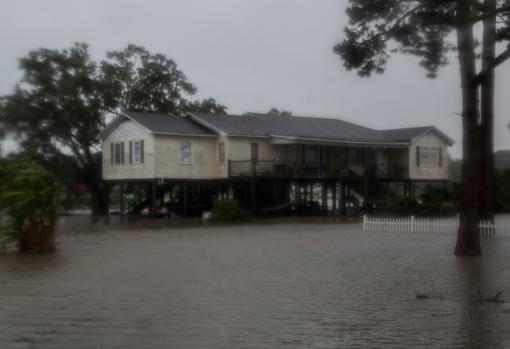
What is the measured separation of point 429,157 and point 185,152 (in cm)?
1749

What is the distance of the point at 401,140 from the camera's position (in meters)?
46.2

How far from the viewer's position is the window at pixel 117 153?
4069cm

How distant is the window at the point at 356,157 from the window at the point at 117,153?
48.7 ft

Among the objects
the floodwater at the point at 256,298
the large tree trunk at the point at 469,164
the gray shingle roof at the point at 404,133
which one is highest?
the gray shingle roof at the point at 404,133

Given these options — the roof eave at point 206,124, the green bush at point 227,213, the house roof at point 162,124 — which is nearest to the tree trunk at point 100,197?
the house roof at point 162,124

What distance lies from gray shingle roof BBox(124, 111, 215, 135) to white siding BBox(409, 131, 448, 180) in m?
14.2

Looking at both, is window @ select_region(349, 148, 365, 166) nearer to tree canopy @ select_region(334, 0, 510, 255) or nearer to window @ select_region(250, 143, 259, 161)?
window @ select_region(250, 143, 259, 161)

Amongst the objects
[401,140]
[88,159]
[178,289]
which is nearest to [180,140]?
[88,159]

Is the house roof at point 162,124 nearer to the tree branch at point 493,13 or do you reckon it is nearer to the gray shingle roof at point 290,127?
the gray shingle roof at point 290,127

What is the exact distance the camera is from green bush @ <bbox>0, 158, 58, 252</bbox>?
18641mm

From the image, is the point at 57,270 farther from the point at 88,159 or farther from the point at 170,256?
the point at 88,159

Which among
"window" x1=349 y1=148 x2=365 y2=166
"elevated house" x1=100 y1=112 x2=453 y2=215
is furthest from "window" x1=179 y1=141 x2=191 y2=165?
"window" x1=349 y1=148 x2=365 y2=166

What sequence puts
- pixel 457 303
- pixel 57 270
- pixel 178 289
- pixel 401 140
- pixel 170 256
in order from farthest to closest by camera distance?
pixel 401 140 < pixel 170 256 < pixel 57 270 < pixel 178 289 < pixel 457 303

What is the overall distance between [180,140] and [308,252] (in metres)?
21.8
